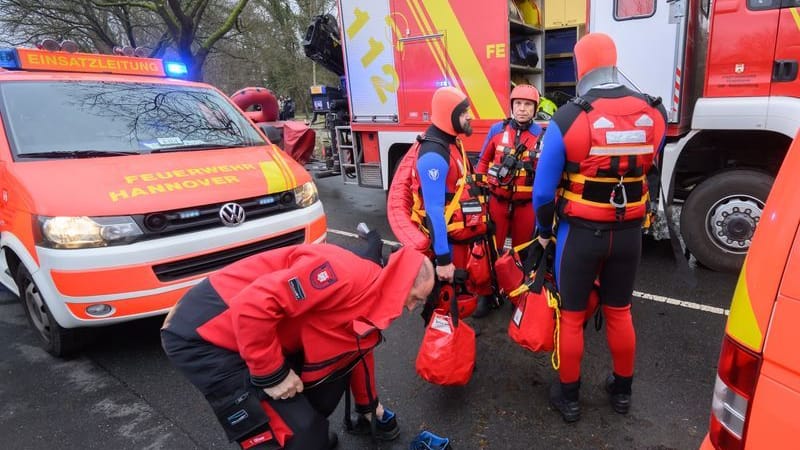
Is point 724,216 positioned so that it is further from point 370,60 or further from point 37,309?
point 37,309

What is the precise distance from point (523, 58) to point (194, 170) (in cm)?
414

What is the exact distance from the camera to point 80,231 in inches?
112

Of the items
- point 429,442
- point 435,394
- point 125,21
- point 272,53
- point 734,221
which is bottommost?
point 435,394

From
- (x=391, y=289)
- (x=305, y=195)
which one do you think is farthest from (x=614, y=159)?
(x=305, y=195)

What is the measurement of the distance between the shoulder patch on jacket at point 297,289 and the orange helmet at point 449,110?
138cm

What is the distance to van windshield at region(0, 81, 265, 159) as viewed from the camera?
3.38 metres

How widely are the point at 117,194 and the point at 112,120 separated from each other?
1.01 metres

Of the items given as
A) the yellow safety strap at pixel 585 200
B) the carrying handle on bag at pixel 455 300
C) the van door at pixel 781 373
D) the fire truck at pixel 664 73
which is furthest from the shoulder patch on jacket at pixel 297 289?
the fire truck at pixel 664 73

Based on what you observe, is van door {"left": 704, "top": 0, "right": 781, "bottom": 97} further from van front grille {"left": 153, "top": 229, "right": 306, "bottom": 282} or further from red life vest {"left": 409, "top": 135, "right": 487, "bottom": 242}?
van front grille {"left": 153, "top": 229, "right": 306, "bottom": 282}

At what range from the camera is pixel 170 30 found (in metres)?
14.9

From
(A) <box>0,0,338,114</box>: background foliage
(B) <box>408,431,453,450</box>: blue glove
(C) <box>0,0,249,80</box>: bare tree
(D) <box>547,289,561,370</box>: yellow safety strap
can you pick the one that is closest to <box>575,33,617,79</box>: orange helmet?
(D) <box>547,289,561,370</box>: yellow safety strap

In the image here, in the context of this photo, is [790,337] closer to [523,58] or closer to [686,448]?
[686,448]

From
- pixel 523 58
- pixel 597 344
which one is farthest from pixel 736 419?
pixel 523 58

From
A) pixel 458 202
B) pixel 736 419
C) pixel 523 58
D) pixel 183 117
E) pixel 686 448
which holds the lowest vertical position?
A: pixel 686 448
